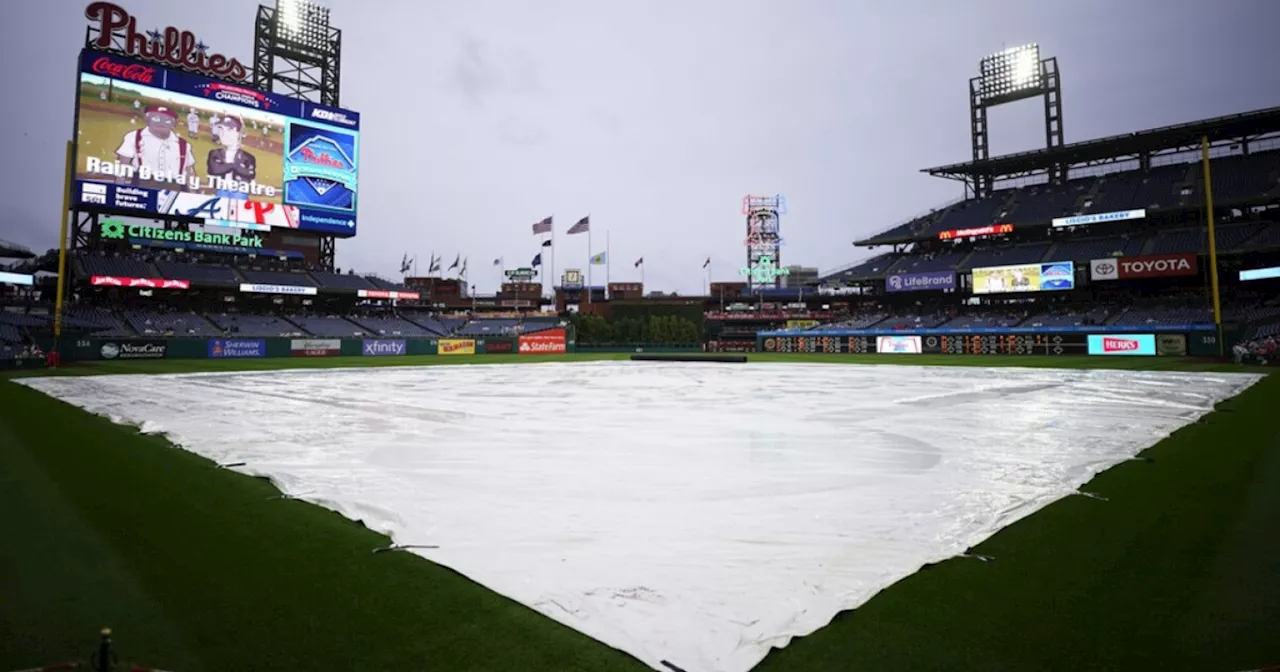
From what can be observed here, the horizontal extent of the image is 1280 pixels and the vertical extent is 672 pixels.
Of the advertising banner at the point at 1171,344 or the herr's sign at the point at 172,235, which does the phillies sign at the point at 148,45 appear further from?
the advertising banner at the point at 1171,344

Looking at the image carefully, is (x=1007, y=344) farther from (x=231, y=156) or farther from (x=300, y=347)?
(x=231, y=156)

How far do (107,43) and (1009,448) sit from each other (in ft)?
186

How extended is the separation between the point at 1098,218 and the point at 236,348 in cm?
6561

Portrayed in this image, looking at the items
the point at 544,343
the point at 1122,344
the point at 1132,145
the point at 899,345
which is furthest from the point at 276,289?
the point at 1132,145

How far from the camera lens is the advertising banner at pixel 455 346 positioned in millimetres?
50312

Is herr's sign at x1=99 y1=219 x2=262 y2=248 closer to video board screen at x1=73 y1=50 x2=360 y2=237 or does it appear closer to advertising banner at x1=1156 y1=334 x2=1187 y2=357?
video board screen at x1=73 y1=50 x2=360 y2=237

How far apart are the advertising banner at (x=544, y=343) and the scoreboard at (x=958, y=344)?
70.5ft

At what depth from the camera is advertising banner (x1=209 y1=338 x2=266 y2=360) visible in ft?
131

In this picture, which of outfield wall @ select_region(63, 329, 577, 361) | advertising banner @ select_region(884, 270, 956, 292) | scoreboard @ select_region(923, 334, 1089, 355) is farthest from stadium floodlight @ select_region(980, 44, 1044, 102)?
outfield wall @ select_region(63, 329, 577, 361)

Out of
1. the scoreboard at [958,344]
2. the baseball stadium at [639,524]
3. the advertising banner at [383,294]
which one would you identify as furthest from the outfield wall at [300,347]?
the scoreboard at [958,344]

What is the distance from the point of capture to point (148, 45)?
143ft

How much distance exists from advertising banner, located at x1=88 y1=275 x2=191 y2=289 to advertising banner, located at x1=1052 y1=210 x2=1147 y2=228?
234 ft

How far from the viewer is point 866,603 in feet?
11.1

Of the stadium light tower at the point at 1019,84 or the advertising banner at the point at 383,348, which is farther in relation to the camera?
the stadium light tower at the point at 1019,84
